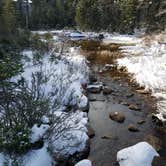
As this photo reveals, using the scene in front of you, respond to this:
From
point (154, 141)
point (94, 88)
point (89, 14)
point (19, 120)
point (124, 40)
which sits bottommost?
point (154, 141)

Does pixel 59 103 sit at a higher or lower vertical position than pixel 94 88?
higher

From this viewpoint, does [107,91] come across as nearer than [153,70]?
Yes

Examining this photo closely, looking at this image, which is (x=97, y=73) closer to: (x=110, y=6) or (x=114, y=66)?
(x=114, y=66)

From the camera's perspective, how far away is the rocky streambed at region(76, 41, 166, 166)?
24.0ft

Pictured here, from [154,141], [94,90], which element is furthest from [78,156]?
[94,90]

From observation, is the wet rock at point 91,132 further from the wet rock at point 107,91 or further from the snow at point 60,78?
the wet rock at point 107,91

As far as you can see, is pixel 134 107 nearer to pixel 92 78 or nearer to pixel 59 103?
pixel 59 103

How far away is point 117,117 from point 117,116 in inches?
2.4

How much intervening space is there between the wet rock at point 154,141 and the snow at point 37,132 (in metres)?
3.32

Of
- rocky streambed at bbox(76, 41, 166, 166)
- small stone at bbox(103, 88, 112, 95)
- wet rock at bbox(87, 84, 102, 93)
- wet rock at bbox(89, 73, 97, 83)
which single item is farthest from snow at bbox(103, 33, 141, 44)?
small stone at bbox(103, 88, 112, 95)

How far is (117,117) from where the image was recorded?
9.12 meters

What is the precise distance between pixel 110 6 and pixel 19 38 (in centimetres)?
2475

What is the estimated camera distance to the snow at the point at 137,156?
598cm

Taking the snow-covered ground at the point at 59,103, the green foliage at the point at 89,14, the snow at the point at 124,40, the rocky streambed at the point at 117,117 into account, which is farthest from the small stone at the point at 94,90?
the green foliage at the point at 89,14
